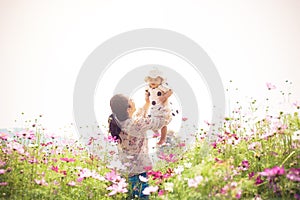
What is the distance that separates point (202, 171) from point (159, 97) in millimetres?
3711

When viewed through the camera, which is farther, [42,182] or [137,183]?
[137,183]

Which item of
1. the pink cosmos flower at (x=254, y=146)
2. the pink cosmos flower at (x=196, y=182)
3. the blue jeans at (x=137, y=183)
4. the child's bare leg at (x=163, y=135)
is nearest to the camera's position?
the pink cosmos flower at (x=196, y=182)

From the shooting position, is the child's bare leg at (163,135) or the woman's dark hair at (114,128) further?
the child's bare leg at (163,135)

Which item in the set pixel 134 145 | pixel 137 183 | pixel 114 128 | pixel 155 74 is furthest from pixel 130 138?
pixel 155 74

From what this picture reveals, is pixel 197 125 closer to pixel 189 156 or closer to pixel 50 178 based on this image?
pixel 189 156

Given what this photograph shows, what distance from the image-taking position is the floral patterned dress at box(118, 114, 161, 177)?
168 inches

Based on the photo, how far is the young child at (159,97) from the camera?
248 inches

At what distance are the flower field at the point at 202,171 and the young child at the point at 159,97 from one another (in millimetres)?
1461

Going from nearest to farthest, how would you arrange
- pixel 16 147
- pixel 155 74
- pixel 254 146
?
pixel 254 146 < pixel 16 147 < pixel 155 74

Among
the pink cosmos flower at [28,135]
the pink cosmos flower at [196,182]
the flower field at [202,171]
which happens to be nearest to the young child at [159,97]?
the flower field at [202,171]

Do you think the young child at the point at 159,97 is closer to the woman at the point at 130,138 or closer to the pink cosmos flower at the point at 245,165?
the woman at the point at 130,138

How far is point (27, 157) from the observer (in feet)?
13.4

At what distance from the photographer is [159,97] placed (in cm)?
646

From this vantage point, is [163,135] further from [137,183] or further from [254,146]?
[254,146]
